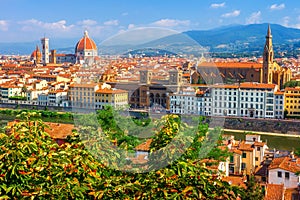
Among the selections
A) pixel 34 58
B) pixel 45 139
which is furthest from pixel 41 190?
pixel 34 58

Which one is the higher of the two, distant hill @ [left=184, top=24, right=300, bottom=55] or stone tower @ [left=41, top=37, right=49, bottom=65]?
distant hill @ [left=184, top=24, right=300, bottom=55]

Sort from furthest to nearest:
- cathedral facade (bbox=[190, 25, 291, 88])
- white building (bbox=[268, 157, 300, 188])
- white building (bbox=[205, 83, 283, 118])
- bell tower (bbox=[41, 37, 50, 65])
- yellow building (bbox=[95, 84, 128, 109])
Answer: bell tower (bbox=[41, 37, 50, 65]) → cathedral facade (bbox=[190, 25, 291, 88]) → white building (bbox=[205, 83, 283, 118]) → yellow building (bbox=[95, 84, 128, 109]) → white building (bbox=[268, 157, 300, 188])

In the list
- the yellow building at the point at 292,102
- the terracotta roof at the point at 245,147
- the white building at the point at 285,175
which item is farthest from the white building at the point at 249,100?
the white building at the point at 285,175

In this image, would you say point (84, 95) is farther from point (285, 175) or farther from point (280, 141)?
point (280, 141)

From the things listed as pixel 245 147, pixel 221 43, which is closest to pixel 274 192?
pixel 245 147

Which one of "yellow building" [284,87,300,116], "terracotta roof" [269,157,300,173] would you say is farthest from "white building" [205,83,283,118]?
"terracotta roof" [269,157,300,173]

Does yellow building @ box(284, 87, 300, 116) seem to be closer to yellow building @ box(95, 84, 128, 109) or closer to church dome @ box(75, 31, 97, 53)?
yellow building @ box(95, 84, 128, 109)
